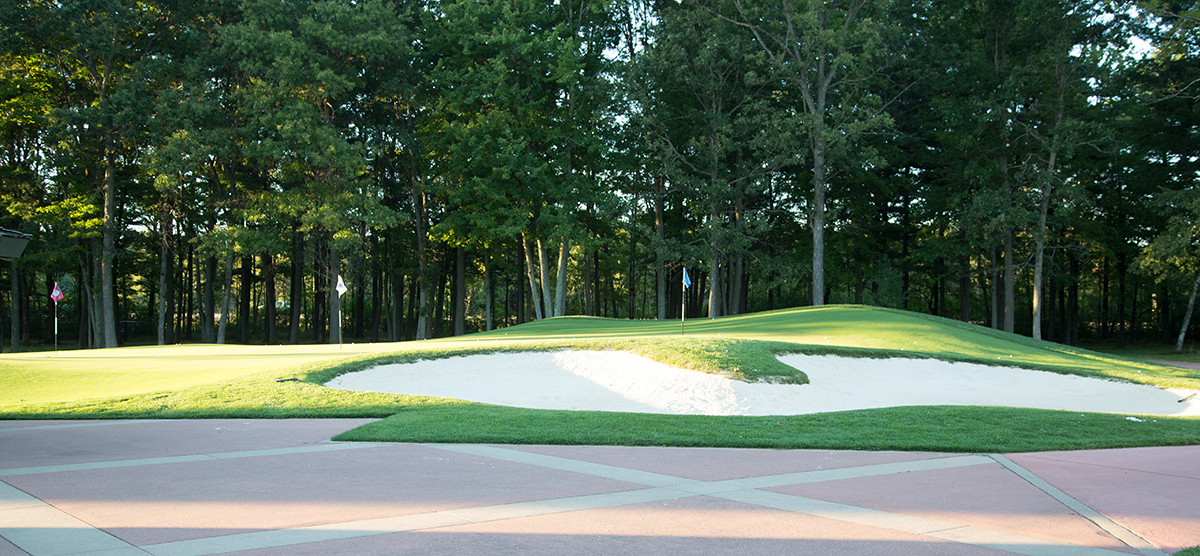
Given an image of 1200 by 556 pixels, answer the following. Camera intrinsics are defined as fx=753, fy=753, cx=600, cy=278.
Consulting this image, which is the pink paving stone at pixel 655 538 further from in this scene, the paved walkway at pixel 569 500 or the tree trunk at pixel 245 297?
the tree trunk at pixel 245 297

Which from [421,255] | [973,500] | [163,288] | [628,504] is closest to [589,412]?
[628,504]

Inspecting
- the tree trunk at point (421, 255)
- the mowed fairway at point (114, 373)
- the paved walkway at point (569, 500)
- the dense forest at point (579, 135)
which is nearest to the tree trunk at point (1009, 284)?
the dense forest at point (579, 135)

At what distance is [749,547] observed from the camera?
4.19 metres

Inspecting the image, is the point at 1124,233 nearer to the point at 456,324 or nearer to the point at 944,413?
the point at 456,324

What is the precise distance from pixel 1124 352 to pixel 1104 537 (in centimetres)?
4245

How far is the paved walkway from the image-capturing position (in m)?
4.25

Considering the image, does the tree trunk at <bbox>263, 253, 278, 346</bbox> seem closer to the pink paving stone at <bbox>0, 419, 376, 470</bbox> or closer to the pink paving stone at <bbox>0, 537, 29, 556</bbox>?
the pink paving stone at <bbox>0, 419, 376, 470</bbox>

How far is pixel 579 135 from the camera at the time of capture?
3594 cm

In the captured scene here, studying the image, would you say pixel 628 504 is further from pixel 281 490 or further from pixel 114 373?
pixel 114 373

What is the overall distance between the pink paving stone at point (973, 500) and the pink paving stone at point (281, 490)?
1.74 metres

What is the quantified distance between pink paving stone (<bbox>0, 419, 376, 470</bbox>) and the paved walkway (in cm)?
6

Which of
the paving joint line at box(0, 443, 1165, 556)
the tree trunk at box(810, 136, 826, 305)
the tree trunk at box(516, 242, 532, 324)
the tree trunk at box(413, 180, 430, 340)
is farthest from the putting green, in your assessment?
the tree trunk at box(516, 242, 532, 324)

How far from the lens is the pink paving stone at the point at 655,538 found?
4098mm

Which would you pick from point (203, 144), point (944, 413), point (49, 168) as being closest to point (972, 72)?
point (944, 413)
